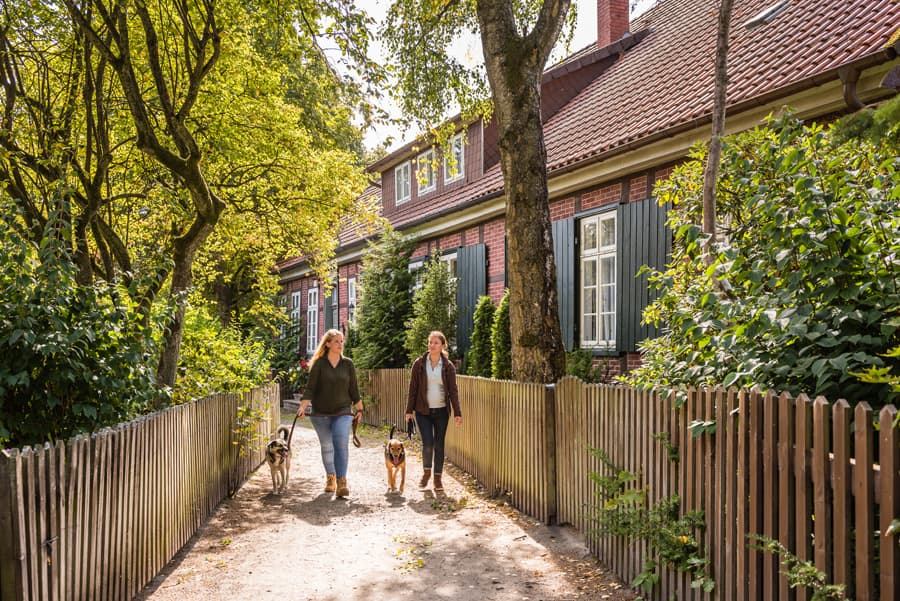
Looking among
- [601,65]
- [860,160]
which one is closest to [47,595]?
[860,160]

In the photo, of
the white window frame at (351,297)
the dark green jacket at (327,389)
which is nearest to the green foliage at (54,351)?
the dark green jacket at (327,389)

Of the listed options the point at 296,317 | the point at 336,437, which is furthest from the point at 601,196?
the point at 296,317

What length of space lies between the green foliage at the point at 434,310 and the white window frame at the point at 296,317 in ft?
37.0

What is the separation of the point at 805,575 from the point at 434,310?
39.7 feet

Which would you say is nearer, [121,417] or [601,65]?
[121,417]

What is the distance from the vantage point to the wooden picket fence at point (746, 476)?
9.39ft

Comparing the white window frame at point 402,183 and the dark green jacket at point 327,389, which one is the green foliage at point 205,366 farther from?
the white window frame at point 402,183

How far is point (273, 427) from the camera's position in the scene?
12.5m

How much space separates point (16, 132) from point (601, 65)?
11.4 metres

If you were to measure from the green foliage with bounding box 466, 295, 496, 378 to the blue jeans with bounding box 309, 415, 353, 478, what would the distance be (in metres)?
4.77

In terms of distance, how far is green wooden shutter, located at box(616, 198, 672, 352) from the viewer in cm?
973

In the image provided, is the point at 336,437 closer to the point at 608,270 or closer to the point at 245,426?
the point at 245,426

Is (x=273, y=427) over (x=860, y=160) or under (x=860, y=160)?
under

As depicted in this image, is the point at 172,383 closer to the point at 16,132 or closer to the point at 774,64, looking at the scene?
the point at 16,132
